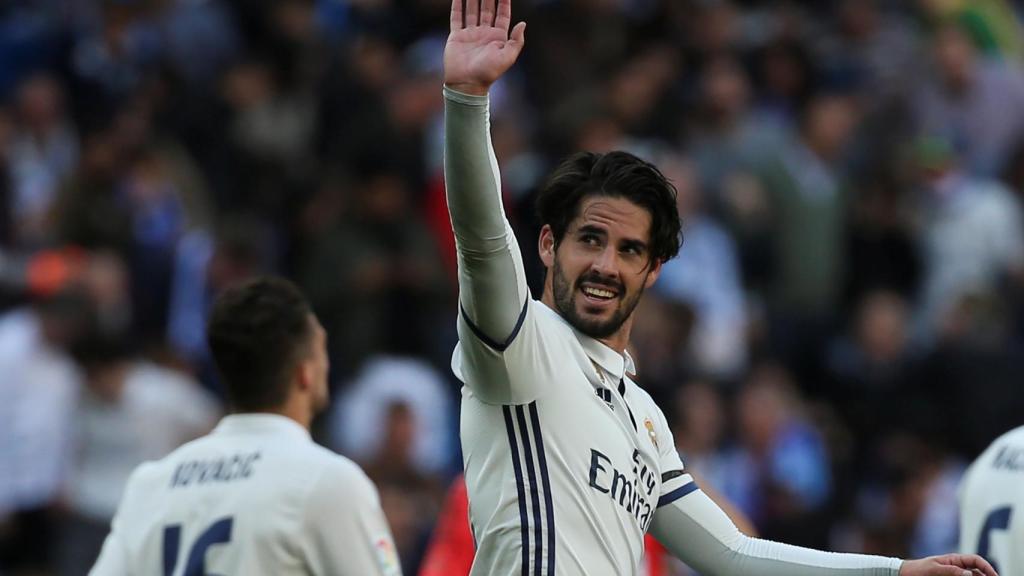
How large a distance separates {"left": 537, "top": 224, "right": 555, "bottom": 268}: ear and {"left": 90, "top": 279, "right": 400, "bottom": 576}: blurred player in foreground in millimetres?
849

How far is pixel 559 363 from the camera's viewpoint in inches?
187

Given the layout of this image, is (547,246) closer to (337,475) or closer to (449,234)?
(337,475)

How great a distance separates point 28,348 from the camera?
9688 millimetres

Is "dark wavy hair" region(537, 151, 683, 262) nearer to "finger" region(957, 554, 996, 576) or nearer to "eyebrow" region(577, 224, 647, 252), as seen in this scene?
"eyebrow" region(577, 224, 647, 252)

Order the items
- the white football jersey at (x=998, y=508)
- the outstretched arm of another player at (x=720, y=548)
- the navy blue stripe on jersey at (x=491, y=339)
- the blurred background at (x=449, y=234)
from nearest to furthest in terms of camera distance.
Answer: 1. the navy blue stripe on jersey at (x=491, y=339)
2. the outstretched arm of another player at (x=720, y=548)
3. the white football jersey at (x=998, y=508)
4. the blurred background at (x=449, y=234)

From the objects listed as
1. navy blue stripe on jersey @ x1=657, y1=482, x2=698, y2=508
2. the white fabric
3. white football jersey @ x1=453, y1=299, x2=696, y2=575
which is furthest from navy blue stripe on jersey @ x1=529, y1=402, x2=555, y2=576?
the white fabric

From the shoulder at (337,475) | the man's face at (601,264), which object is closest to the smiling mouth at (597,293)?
the man's face at (601,264)

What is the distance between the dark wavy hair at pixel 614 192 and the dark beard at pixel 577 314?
0.11 meters

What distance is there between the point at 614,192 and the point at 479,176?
650 mm

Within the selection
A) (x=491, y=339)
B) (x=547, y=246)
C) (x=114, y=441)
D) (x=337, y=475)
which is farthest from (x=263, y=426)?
(x=114, y=441)

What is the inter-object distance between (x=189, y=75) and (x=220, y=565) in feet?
27.4

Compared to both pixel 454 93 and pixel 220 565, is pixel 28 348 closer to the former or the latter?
pixel 220 565

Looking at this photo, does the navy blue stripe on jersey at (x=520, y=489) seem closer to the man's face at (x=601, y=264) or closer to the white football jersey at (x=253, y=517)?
the man's face at (x=601, y=264)

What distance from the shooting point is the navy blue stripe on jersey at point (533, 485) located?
4.61 metres
